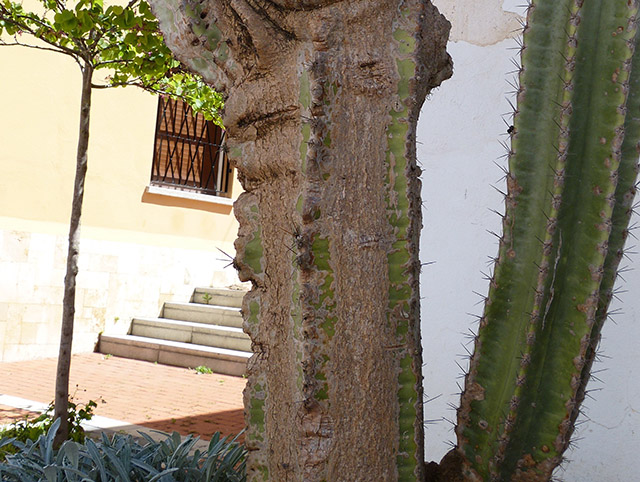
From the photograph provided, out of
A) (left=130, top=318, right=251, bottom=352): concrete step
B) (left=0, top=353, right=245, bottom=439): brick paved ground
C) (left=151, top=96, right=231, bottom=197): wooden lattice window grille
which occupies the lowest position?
(left=0, top=353, right=245, bottom=439): brick paved ground

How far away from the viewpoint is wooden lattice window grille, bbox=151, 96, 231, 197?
1171 centimetres

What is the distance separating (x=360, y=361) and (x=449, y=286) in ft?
9.45

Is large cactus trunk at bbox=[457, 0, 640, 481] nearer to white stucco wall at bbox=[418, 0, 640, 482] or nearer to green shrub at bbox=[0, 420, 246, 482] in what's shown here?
green shrub at bbox=[0, 420, 246, 482]

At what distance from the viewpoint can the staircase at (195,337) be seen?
31.0 feet

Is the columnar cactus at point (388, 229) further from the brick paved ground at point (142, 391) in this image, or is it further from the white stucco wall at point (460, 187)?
the brick paved ground at point (142, 391)

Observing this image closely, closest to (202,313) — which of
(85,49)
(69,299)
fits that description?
(69,299)

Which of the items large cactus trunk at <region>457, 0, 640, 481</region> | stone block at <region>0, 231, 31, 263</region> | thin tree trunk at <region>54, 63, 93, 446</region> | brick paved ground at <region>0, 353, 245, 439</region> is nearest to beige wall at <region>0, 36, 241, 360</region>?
stone block at <region>0, 231, 31, 263</region>

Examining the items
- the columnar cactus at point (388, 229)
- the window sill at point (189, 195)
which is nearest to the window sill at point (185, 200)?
the window sill at point (189, 195)

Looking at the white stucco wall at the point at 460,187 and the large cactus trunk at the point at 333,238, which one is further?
the white stucco wall at the point at 460,187

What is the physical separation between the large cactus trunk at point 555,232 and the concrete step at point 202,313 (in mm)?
8045

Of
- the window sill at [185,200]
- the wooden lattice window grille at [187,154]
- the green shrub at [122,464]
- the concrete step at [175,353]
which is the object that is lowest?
the concrete step at [175,353]

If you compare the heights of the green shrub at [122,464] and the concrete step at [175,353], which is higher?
the green shrub at [122,464]

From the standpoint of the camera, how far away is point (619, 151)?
2.32m

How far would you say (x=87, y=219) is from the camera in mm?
10375
